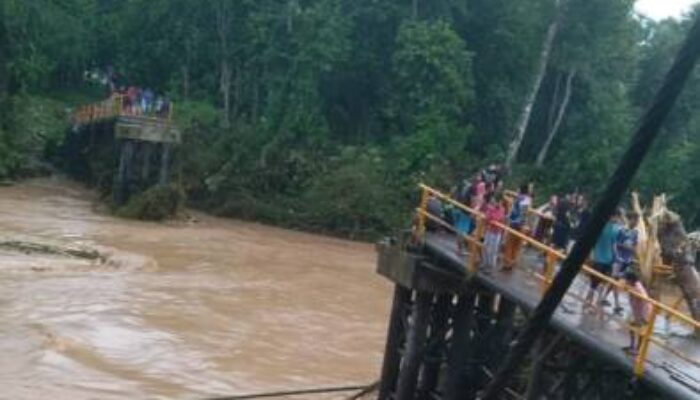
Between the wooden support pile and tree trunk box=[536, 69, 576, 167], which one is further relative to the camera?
tree trunk box=[536, 69, 576, 167]

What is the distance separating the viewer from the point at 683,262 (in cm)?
1084

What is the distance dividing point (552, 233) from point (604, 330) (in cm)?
452

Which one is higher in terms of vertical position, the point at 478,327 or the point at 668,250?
the point at 668,250

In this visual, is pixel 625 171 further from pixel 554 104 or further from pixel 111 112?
pixel 554 104

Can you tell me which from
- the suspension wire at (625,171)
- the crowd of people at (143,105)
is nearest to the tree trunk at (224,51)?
the crowd of people at (143,105)

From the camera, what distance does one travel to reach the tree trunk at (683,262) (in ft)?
35.5

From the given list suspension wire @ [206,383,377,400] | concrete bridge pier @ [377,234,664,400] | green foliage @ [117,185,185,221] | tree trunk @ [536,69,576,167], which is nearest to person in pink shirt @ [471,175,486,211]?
concrete bridge pier @ [377,234,664,400]

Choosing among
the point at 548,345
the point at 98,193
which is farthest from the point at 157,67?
the point at 548,345

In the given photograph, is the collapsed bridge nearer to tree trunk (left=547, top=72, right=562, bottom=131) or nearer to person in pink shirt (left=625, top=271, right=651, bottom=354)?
person in pink shirt (left=625, top=271, right=651, bottom=354)

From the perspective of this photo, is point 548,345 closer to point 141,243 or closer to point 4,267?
point 4,267

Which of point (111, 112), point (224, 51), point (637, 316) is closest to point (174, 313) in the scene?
point (637, 316)

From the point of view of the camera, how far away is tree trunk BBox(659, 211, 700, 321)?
10812 millimetres

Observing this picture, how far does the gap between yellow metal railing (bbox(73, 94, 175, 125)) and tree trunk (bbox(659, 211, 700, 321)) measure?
91.2 feet

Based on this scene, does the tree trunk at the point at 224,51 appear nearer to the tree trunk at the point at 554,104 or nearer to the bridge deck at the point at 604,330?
the tree trunk at the point at 554,104
